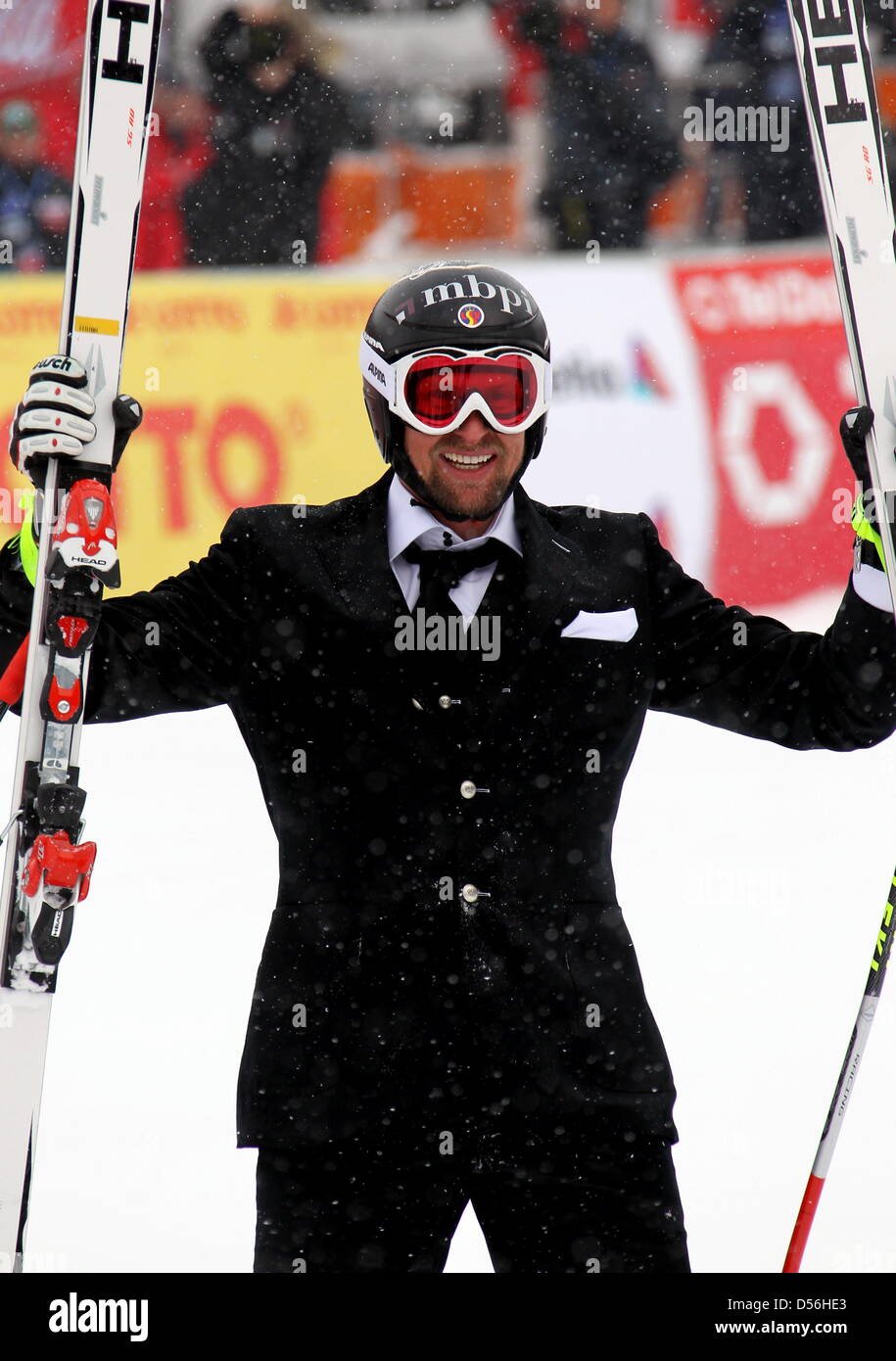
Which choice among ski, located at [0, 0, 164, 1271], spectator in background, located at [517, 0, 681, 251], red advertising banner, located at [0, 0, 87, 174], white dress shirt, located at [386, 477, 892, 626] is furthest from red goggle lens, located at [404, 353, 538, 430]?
red advertising banner, located at [0, 0, 87, 174]

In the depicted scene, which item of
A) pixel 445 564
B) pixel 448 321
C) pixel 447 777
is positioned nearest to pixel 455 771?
pixel 447 777

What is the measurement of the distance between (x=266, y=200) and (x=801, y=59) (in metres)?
5.46

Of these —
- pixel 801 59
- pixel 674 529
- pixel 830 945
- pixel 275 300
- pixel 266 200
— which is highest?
pixel 266 200

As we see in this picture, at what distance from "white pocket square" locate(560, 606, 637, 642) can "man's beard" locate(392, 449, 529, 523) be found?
0.82 ft

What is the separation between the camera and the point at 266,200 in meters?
8.49

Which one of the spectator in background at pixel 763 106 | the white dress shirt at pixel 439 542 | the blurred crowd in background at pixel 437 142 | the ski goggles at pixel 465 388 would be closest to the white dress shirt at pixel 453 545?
the white dress shirt at pixel 439 542

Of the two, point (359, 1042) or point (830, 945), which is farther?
point (830, 945)

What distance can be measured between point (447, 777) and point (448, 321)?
0.87 m

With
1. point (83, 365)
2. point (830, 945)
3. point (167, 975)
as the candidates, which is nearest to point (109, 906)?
point (167, 975)

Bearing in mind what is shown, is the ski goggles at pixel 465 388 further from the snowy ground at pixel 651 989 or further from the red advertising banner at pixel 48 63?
the red advertising banner at pixel 48 63

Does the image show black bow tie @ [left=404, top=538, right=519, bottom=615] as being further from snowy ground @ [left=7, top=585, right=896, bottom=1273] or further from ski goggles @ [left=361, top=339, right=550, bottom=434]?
snowy ground @ [left=7, top=585, right=896, bottom=1273]

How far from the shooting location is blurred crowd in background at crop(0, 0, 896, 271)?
8570 mm

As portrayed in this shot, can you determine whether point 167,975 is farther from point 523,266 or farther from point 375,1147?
point 523,266

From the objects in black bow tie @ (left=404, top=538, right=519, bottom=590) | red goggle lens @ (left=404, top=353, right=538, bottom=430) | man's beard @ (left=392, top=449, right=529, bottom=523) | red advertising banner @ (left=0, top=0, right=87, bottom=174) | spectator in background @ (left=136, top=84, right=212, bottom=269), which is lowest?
black bow tie @ (left=404, top=538, right=519, bottom=590)
